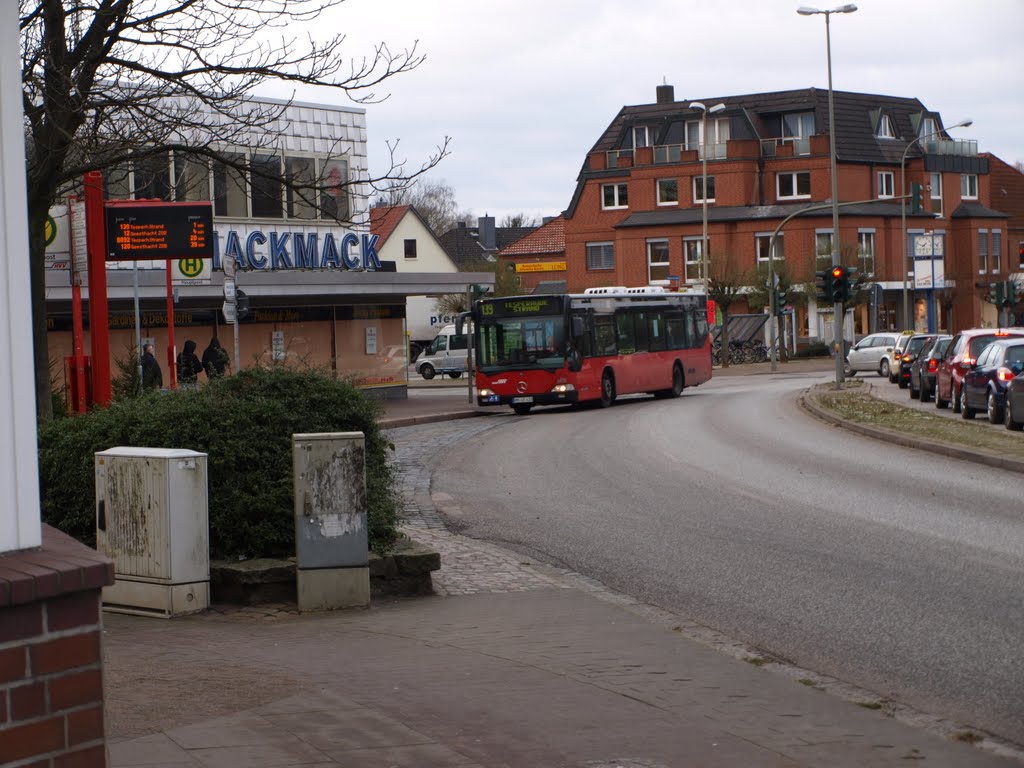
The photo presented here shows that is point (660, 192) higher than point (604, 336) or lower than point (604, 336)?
higher

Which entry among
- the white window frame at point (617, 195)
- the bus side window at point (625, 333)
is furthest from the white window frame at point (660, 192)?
the bus side window at point (625, 333)

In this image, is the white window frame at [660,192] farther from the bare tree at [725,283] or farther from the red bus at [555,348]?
the red bus at [555,348]

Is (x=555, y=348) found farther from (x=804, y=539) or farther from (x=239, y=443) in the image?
(x=239, y=443)

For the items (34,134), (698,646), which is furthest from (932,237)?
(698,646)

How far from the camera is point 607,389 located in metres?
35.9

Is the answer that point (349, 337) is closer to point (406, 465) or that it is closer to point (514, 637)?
point (406, 465)

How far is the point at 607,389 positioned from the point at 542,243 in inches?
2501

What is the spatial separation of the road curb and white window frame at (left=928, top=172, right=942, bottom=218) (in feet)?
177

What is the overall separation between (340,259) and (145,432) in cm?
2914

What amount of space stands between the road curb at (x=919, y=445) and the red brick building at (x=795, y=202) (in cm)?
4266

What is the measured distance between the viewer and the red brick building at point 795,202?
2940 inches

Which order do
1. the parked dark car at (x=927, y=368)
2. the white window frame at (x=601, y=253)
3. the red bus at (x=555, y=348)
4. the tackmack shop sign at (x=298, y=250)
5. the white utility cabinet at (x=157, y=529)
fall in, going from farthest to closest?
the white window frame at (x=601, y=253) < the tackmack shop sign at (x=298, y=250) < the red bus at (x=555, y=348) < the parked dark car at (x=927, y=368) < the white utility cabinet at (x=157, y=529)

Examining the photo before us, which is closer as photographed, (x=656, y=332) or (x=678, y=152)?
(x=656, y=332)

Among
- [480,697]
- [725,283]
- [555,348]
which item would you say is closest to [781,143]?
[725,283]
